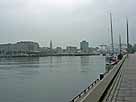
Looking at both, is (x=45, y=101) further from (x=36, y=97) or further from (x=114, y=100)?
(x=114, y=100)

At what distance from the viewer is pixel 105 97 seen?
14.6 m

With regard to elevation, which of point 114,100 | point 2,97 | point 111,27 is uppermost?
point 111,27

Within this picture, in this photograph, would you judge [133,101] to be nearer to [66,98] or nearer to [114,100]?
[114,100]

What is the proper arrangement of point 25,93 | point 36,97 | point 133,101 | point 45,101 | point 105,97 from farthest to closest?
1. point 25,93
2. point 36,97
3. point 45,101
4. point 105,97
5. point 133,101

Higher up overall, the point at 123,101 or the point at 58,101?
the point at 123,101

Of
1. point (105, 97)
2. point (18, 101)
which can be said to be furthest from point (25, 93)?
point (105, 97)

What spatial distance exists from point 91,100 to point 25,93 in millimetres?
25692

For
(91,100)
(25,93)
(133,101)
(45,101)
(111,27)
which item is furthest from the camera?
(111,27)

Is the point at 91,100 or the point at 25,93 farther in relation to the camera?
the point at 25,93

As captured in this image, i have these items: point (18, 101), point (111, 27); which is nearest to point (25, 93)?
point (18, 101)

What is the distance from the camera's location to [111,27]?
77.6 metres

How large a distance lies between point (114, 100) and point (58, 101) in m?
17.0

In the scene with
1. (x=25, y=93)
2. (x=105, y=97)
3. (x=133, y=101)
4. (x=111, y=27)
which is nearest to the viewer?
(x=133, y=101)

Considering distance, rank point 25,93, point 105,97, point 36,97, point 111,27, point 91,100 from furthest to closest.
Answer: point 111,27 < point 25,93 < point 36,97 < point 105,97 < point 91,100
